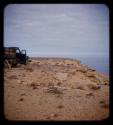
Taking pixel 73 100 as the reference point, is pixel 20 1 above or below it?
above

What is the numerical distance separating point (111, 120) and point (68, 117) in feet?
7.13

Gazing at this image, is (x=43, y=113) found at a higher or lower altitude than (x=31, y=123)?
lower

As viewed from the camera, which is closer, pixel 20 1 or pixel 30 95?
pixel 20 1

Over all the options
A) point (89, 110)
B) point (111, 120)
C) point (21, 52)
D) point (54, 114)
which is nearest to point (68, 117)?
point (54, 114)

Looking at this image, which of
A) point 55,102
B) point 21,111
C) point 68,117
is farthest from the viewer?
point 55,102

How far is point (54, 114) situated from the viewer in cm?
559

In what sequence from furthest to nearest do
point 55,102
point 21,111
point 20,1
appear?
point 55,102 → point 21,111 → point 20,1

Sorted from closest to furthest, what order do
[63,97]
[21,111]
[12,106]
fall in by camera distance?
1. [21,111]
2. [12,106]
3. [63,97]

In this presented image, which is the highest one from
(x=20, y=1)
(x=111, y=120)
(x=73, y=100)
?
(x=20, y=1)

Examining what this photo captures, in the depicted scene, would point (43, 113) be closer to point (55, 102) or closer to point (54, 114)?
point (54, 114)

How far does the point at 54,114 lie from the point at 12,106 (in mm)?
1292

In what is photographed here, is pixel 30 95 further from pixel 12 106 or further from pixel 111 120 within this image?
pixel 111 120

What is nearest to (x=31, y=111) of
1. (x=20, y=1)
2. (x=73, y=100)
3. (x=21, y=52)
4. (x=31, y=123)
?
(x=73, y=100)

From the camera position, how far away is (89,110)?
612 centimetres
